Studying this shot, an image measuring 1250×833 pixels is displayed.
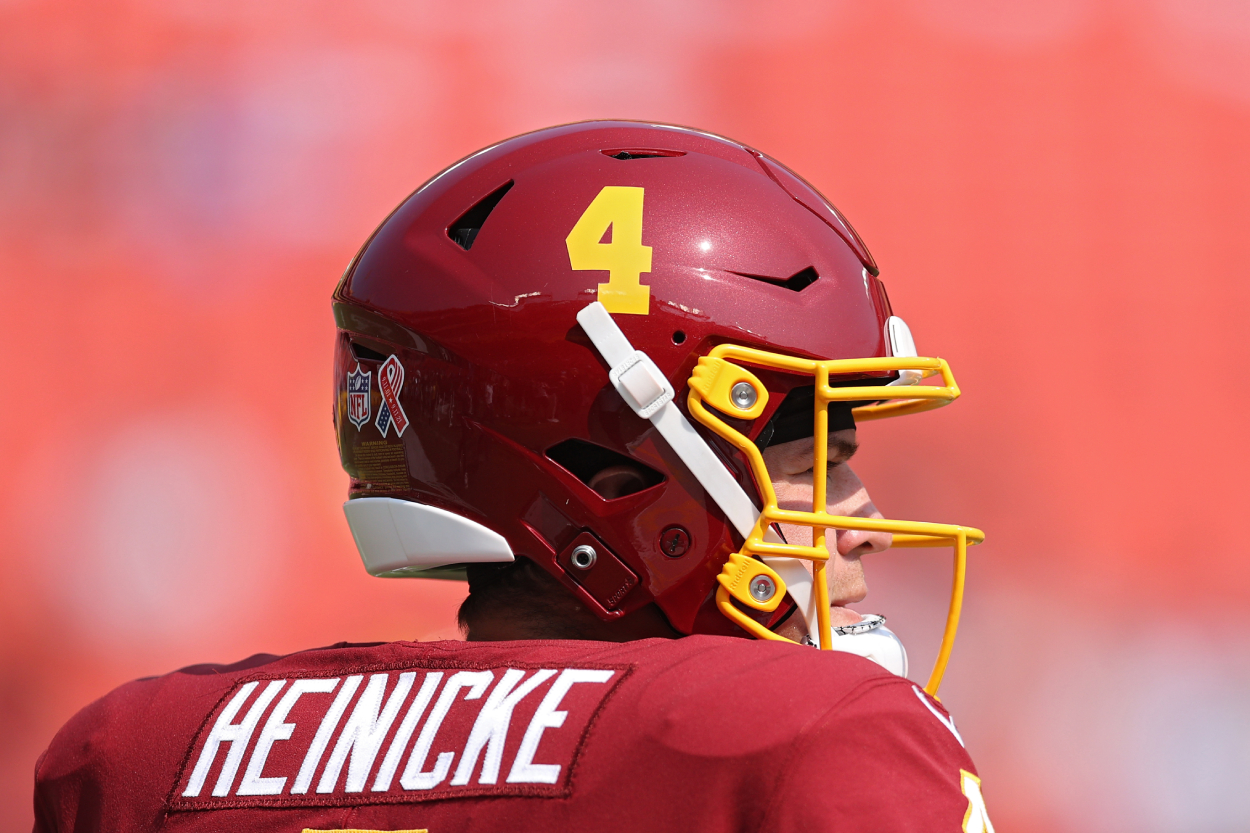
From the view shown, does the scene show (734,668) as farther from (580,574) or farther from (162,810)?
(162,810)

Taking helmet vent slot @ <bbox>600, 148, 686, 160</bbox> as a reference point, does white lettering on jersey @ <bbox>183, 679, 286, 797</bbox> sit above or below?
below

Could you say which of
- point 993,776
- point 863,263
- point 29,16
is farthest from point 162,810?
point 29,16

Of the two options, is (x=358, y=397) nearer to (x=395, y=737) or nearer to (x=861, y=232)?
(x=395, y=737)

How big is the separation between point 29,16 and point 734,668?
15.5 ft

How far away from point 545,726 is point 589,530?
14.3 inches

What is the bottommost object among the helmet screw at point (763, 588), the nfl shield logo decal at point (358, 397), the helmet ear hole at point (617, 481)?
the helmet screw at point (763, 588)

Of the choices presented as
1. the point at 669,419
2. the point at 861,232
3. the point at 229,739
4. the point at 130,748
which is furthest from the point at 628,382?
the point at 861,232

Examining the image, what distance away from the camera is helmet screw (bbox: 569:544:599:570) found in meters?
1.38

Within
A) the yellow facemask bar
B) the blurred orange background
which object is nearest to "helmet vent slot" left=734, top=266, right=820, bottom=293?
the yellow facemask bar

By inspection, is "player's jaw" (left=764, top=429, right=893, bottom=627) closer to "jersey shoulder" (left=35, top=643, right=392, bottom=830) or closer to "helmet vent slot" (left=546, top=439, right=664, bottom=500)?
"helmet vent slot" (left=546, top=439, right=664, bottom=500)

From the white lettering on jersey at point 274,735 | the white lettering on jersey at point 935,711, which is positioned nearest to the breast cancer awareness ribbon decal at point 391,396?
the white lettering on jersey at point 274,735

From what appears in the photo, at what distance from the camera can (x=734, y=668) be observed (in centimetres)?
106

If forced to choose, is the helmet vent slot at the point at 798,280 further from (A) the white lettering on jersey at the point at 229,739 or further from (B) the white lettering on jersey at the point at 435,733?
(A) the white lettering on jersey at the point at 229,739

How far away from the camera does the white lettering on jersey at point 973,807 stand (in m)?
1.00
